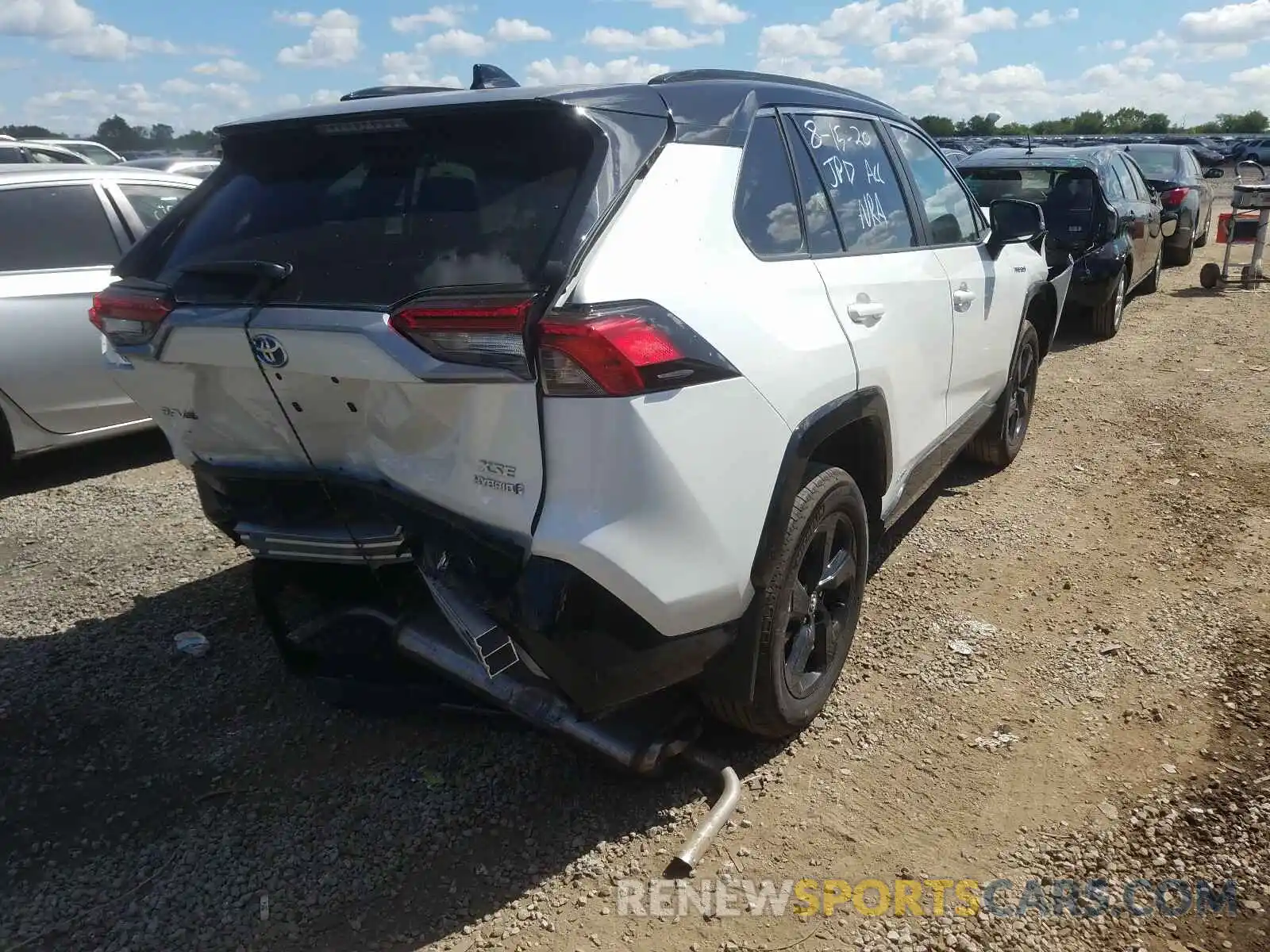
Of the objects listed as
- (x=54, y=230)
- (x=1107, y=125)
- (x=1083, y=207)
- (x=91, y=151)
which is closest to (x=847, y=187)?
(x=54, y=230)

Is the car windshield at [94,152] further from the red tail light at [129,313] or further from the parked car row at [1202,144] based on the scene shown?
the parked car row at [1202,144]

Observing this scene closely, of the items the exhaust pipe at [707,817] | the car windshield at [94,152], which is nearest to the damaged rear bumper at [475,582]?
the exhaust pipe at [707,817]

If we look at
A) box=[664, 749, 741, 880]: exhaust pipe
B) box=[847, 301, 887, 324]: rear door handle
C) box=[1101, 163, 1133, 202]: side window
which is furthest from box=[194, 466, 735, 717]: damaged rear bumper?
box=[1101, 163, 1133, 202]: side window

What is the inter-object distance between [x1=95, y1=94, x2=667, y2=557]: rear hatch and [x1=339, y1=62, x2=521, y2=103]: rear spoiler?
19.6 inches

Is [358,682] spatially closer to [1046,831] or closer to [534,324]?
[534,324]

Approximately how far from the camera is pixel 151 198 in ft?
19.6

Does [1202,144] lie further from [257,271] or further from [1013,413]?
[257,271]

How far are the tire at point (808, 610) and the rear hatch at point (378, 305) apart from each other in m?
0.82

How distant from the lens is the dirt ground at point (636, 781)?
95.9 inches

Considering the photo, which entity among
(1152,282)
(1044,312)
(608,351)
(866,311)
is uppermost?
(608,351)

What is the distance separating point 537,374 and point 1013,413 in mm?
4105

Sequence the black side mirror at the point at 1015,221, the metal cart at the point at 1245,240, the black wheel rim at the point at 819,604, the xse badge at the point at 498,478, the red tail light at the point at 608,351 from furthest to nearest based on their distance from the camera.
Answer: the metal cart at the point at 1245,240, the black side mirror at the point at 1015,221, the black wheel rim at the point at 819,604, the xse badge at the point at 498,478, the red tail light at the point at 608,351

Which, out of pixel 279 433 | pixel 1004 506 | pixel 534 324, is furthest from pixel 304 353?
pixel 1004 506

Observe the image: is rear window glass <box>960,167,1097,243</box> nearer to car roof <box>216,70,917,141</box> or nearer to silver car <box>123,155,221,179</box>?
car roof <box>216,70,917,141</box>
